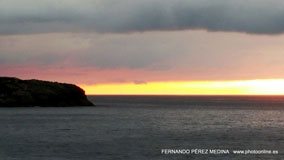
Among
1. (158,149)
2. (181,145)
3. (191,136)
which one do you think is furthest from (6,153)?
(191,136)

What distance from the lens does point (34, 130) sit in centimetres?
13400

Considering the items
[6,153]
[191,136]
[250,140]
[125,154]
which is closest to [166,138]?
[191,136]

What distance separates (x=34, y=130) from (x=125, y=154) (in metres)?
52.5

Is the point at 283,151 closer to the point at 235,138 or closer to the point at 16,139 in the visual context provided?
the point at 235,138

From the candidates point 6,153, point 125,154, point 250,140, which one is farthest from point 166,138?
point 6,153

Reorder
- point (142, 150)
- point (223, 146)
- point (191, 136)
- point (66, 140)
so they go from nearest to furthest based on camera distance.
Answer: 1. point (142, 150)
2. point (223, 146)
3. point (66, 140)
4. point (191, 136)

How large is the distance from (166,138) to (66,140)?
18.6 metres

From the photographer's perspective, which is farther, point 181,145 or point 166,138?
point 166,138

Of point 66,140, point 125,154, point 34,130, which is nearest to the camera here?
point 125,154

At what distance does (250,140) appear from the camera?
110750 millimetres

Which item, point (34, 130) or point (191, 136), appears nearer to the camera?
point (191, 136)

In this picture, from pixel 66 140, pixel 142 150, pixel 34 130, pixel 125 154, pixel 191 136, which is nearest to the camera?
pixel 125 154

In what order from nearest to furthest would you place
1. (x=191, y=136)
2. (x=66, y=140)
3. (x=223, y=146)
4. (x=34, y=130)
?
(x=223, y=146)
(x=66, y=140)
(x=191, y=136)
(x=34, y=130)

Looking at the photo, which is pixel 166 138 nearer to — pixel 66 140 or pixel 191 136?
pixel 191 136
